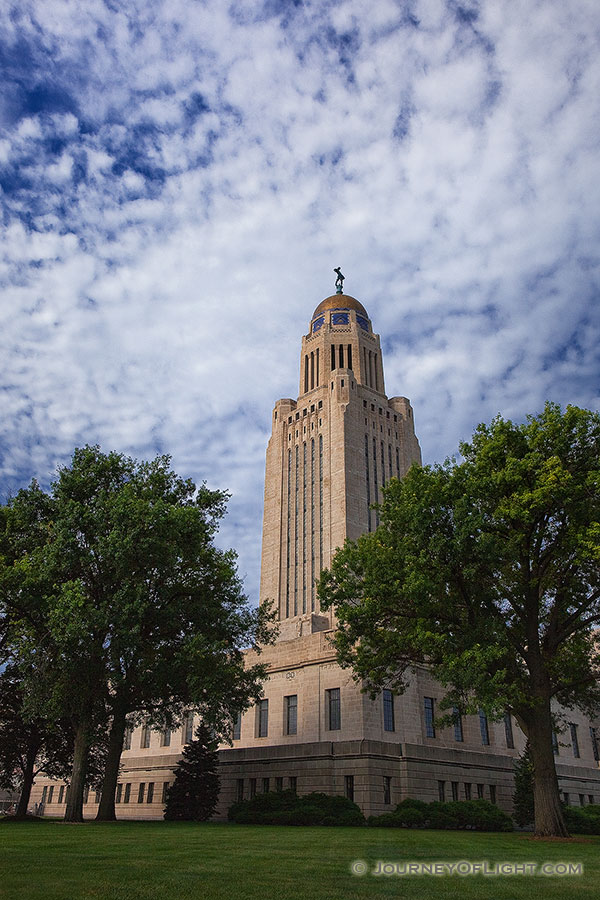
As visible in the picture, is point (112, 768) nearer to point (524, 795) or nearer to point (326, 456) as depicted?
point (524, 795)

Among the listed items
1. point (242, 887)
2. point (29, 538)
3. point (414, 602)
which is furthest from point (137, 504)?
point (242, 887)

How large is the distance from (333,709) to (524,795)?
13228 mm

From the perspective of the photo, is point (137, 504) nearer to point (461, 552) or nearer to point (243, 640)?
point (243, 640)

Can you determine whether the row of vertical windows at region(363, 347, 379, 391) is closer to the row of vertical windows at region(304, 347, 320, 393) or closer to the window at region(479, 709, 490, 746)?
the row of vertical windows at region(304, 347, 320, 393)

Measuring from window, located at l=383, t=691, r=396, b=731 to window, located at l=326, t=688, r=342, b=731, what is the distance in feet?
8.96

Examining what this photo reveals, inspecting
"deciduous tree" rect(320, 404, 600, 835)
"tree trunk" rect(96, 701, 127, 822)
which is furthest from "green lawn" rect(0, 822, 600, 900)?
"tree trunk" rect(96, 701, 127, 822)

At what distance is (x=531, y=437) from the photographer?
2603 centimetres

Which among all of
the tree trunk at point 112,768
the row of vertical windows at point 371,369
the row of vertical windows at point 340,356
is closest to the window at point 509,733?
the tree trunk at point 112,768

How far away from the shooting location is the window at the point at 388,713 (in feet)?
129

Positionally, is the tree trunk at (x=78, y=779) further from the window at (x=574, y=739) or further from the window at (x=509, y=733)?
the window at (x=574, y=739)

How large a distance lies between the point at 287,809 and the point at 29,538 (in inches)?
757

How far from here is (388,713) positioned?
1570 inches

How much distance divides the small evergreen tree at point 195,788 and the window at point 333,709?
712cm

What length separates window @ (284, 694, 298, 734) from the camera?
42219 millimetres
